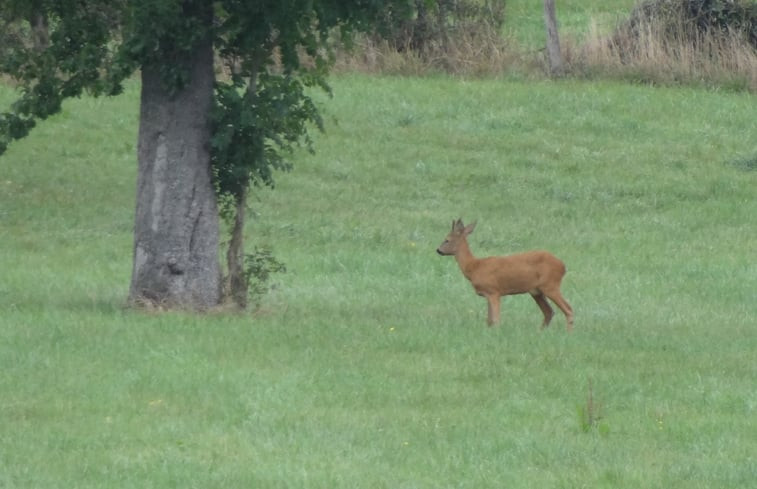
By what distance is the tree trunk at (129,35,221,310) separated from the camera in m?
14.7

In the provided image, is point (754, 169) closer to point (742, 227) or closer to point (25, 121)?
point (742, 227)

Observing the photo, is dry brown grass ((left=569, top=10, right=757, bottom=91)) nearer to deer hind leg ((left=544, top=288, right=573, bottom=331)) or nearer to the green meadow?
the green meadow

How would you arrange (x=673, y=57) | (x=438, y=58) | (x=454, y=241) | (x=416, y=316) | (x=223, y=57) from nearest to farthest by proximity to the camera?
(x=416, y=316), (x=223, y=57), (x=454, y=241), (x=673, y=57), (x=438, y=58)

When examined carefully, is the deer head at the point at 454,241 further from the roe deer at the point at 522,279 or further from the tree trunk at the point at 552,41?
the tree trunk at the point at 552,41

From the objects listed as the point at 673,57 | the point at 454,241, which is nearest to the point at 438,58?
the point at 673,57

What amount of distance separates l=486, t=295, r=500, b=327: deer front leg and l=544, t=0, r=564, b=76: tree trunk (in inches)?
670

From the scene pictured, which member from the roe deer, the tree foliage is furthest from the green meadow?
the tree foliage

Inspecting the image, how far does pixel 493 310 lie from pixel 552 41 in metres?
17.4

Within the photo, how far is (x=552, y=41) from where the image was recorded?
31.3 metres

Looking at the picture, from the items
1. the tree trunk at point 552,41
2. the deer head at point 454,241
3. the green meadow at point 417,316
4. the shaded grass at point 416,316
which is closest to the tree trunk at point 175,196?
the green meadow at point 417,316

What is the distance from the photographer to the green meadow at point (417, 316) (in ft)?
31.2

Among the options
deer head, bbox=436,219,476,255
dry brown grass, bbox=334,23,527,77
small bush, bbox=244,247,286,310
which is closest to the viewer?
small bush, bbox=244,247,286,310

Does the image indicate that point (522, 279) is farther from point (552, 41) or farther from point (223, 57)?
point (552, 41)

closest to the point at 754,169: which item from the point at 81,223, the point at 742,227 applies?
the point at 742,227
